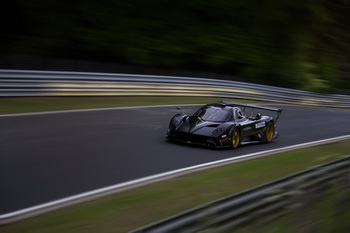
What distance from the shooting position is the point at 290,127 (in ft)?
50.9

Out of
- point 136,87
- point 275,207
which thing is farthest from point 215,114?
point 136,87

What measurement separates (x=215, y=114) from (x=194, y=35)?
45.2 ft

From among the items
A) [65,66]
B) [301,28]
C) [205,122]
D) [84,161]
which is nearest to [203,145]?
[205,122]

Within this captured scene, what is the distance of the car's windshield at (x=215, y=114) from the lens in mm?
11469

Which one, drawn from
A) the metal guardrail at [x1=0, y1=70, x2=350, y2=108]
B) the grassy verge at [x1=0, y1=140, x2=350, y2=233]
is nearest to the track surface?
the grassy verge at [x1=0, y1=140, x2=350, y2=233]

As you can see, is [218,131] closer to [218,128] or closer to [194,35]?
[218,128]

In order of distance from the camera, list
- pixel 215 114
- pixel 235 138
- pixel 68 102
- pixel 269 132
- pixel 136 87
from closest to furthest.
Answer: pixel 235 138 → pixel 215 114 → pixel 269 132 → pixel 68 102 → pixel 136 87

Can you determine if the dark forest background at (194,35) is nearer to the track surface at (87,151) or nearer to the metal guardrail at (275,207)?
the track surface at (87,151)

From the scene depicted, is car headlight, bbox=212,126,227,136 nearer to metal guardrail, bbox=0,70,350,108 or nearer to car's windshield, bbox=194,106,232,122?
car's windshield, bbox=194,106,232,122

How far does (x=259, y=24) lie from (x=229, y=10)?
5.52ft

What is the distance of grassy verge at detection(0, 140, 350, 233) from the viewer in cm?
560

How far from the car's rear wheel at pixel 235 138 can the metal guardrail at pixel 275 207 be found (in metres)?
5.62

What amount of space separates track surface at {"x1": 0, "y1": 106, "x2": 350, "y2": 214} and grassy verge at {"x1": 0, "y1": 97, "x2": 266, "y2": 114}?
745 millimetres

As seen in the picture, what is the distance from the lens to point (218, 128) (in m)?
11.0
